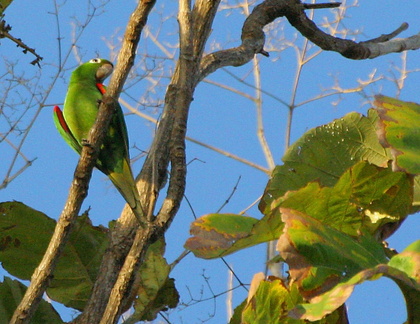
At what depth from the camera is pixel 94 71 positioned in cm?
325

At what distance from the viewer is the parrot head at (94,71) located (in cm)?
322

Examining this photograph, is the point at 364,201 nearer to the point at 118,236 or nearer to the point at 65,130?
the point at 118,236

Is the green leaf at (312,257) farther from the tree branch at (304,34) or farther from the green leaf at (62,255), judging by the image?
the tree branch at (304,34)

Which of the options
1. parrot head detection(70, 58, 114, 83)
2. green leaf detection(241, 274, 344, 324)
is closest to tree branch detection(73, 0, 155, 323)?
green leaf detection(241, 274, 344, 324)

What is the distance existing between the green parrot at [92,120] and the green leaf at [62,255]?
652 millimetres

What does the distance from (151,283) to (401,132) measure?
3.16 feet

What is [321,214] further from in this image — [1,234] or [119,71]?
[1,234]

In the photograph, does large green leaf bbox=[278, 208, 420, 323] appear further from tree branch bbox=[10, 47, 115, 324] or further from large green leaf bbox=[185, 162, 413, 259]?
tree branch bbox=[10, 47, 115, 324]

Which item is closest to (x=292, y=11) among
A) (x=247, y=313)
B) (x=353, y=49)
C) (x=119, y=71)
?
(x=353, y=49)

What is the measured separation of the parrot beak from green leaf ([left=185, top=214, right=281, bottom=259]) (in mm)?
2175

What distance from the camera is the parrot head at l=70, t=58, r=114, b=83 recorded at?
322 centimetres

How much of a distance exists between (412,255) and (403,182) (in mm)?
322

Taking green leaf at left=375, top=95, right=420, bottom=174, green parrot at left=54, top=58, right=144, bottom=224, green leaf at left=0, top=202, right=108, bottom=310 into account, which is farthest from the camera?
green parrot at left=54, top=58, right=144, bottom=224

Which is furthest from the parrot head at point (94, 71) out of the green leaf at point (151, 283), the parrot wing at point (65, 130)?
the green leaf at point (151, 283)
